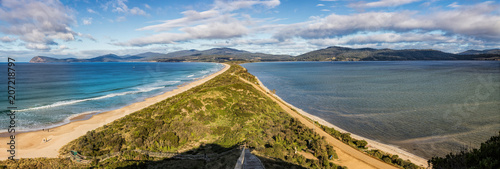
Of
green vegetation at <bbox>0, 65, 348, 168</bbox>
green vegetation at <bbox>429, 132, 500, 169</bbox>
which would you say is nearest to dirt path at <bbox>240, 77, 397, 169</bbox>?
green vegetation at <bbox>0, 65, 348, 168</bbox>

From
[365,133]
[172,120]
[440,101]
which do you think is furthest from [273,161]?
[440,101]

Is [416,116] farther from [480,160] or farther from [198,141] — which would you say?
[198,141]

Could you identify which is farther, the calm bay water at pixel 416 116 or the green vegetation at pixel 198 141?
the calm bay water at pixel 416 116

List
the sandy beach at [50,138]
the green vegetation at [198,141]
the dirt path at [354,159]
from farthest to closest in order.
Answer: the sandy beach at [50,138] < the dirt path at [354,159] < the green vegetation at [198,141]

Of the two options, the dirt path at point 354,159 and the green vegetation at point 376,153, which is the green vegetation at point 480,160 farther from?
the green vegetation at point 376,153

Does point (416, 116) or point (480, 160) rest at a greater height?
point (480, 160)

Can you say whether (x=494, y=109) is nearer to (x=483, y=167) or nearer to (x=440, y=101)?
(x=440, y=101)

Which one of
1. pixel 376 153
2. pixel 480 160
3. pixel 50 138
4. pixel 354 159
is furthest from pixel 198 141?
pixel 480 160

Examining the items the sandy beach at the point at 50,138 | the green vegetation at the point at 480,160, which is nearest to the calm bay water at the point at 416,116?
the green vegetation at the point at 480,160

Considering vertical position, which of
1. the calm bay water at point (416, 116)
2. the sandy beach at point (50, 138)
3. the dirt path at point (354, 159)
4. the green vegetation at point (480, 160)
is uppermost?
the green vegetation at point (480, 160)
